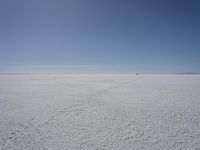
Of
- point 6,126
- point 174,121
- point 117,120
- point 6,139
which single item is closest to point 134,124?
point 117,120

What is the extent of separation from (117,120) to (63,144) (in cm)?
177

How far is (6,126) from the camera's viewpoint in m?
3.78

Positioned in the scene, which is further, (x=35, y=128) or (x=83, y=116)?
(x=83, y=116)

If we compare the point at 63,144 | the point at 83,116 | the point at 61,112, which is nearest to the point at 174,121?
the point at 83,116

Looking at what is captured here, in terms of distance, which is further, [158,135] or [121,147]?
[158,135]

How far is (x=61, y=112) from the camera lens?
16.3 ft

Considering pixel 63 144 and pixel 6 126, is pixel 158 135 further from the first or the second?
pixel 6 126

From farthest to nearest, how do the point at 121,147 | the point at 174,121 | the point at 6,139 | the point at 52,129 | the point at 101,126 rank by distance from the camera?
1. the point at 174,121
2. the point at 101,126
3. the point at 52,129
4. the point at 6,139
5. the point at 121,147

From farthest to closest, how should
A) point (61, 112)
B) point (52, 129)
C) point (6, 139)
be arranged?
point (61, 112) → point (52, 129) → point (6, 139)

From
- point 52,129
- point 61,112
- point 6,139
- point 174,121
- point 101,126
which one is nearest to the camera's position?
point 6,139

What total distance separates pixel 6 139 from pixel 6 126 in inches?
32.8

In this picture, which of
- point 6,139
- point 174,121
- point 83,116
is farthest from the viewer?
point 83,116

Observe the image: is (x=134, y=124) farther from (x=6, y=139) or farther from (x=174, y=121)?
(x=6, y=139)

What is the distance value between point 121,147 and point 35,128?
6.95 ft
